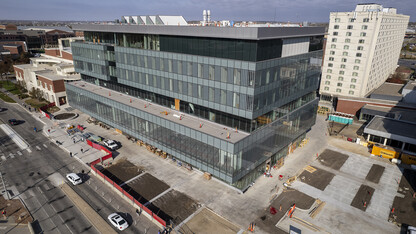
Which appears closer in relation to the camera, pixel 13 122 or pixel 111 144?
pixel 111 144

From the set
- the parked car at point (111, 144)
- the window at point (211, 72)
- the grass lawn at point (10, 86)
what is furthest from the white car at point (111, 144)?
the grass lawn at point (10, 86)

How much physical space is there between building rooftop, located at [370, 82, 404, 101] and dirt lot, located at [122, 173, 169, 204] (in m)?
73.9

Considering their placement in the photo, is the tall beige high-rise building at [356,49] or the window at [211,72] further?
the tall beige high-rise building at [356,49]

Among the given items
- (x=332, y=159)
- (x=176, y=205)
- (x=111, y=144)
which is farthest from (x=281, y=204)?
(x=111, y=144)

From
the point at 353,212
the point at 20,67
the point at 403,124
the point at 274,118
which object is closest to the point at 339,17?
the point at 403,124

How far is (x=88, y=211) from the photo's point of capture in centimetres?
3984

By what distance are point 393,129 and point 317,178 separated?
28296mm

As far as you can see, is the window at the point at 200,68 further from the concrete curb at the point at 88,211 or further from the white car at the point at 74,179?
the white car at the point at 74,179

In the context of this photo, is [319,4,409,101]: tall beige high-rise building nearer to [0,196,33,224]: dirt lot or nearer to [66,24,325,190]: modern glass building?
[66,24,325,190]: modern glass building

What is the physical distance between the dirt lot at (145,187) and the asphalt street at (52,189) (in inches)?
91.1

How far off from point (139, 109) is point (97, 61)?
2424cm

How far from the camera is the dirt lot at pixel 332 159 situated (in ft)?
179

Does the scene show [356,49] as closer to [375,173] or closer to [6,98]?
[375,173]

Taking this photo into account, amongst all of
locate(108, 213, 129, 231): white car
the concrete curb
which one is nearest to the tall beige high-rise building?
locate(108, 213, 129, 231): white car
